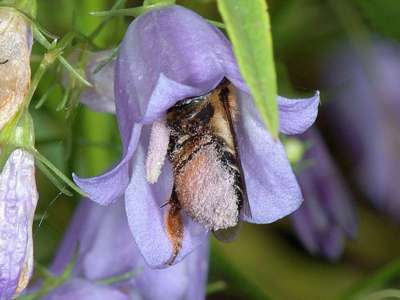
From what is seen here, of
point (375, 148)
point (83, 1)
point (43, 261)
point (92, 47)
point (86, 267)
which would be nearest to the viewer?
point (92, 47)

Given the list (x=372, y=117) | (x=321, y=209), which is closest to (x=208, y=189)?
(x=321, y=209)

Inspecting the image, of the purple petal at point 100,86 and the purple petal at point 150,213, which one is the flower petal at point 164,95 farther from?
the purple petal at point 100,86

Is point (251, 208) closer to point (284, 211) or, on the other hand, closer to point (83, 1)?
point (284, 211)

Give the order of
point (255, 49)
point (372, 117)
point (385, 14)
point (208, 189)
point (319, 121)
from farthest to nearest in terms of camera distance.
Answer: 1. point (319, 121)
2. point (372, 117)
3. point (385, 14)
4. point (208, 189)
5. point (255, 49)

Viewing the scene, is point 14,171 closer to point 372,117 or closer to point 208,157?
point 208,157

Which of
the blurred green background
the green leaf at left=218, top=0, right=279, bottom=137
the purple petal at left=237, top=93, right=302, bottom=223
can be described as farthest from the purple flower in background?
the green leaf at left=218, top=0, right=279, bottom=137

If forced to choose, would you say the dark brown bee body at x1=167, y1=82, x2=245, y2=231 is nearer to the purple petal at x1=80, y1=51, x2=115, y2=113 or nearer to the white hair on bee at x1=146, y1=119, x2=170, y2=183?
the white hair on bee at x1=146, y1=119, x2=170, y2=183

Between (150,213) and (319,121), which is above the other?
(150,213)

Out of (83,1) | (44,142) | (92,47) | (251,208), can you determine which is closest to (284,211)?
(251,208)
